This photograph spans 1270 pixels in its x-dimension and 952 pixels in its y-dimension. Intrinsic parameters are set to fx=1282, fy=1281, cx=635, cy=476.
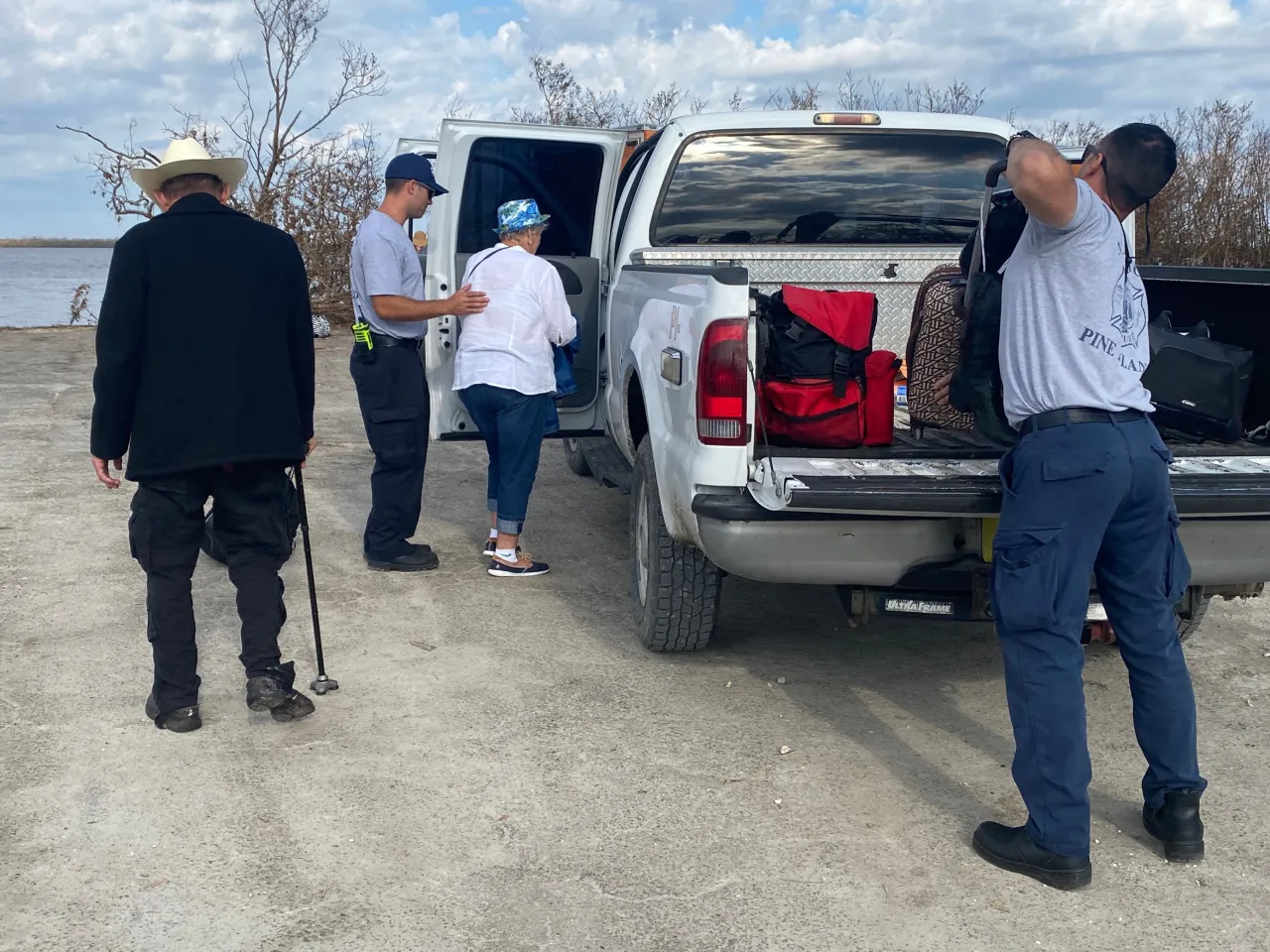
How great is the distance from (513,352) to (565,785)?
2676 millimetres

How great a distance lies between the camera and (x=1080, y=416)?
3.28 m

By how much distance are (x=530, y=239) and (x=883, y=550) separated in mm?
2863

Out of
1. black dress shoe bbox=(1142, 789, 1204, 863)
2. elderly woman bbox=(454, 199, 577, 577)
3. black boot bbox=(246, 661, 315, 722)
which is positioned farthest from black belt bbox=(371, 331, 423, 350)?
black dress shoe bbox=(1142, 789, 1204, 863)

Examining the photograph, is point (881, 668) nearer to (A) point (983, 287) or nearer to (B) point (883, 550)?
(B) point (883, 550)

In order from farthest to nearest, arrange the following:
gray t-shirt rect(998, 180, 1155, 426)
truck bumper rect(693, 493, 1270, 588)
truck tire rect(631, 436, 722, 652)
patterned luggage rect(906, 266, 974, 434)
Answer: truck tire rect(631, 436, 722, 652), patterned luggage rect(906, 266, 974, 434), truck bumper rect(693, 493, 1270, 588), gray t-shirt rect(998, 180, 1155, 426)

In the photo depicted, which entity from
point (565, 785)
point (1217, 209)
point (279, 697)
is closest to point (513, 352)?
point (279, 697)

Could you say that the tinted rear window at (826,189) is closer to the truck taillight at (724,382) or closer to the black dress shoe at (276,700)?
the truck taillight at (724,382)

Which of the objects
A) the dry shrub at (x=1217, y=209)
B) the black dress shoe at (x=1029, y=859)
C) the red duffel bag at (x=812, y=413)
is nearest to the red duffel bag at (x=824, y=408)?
the red duffel bag at (x=812, y=413)

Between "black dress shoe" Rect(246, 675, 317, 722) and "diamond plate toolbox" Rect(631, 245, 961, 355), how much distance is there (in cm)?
240

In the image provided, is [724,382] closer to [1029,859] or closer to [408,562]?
[1029,859]

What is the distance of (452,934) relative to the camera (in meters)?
3.05

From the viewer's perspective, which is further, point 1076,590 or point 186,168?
point 186,168

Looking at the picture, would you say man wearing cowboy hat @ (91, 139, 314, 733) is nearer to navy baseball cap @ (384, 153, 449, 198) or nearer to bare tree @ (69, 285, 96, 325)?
navy baseball cap @ (384, 153, 449, 198)

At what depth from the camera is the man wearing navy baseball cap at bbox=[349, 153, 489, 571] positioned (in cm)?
609
